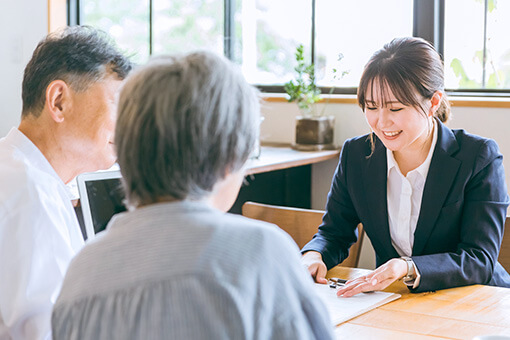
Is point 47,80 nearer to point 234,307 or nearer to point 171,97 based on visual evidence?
point 171,97

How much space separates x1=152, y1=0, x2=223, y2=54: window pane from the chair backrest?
250 centimetres

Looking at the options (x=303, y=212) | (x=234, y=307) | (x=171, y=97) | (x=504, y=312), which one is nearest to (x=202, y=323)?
(x=234, y=307)

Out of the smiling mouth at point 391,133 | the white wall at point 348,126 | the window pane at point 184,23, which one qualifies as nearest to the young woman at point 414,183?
the smiling mouth at point 391,133

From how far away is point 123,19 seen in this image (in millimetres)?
4555

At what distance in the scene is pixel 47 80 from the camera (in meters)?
1.27

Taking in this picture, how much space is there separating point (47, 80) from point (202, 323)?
2.38 ft

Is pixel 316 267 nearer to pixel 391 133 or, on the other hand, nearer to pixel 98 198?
pixel 391 133

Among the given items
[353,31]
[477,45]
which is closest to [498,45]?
[477,45]

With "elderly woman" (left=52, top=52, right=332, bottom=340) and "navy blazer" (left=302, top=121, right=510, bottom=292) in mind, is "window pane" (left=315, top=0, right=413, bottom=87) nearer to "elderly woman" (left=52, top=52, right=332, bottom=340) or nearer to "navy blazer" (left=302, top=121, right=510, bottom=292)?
Result: "navy blazer" (left=302, top=121, right=510, bottom=292)

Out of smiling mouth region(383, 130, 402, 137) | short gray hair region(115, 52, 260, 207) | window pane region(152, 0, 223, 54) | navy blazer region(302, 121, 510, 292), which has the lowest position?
navy blazer region(302, 121, 510, 292)

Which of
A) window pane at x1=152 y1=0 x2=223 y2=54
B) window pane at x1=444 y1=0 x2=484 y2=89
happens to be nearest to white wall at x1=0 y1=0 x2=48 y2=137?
window pane at x1=152 y1=0 x2=223 y2=54

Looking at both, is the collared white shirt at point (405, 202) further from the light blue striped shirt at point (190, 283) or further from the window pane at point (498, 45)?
the window pane at point (498, 45)

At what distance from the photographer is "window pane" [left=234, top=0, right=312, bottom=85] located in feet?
12.5

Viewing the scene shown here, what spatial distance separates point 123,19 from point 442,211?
10.7 ft
